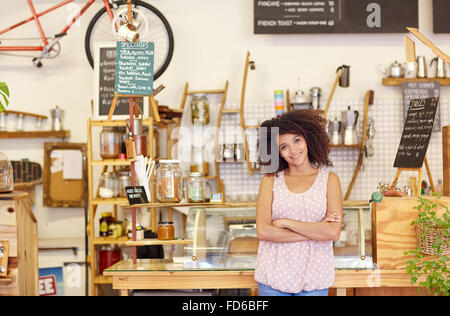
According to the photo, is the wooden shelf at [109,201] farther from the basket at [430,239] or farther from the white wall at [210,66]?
the basket at [430,239]

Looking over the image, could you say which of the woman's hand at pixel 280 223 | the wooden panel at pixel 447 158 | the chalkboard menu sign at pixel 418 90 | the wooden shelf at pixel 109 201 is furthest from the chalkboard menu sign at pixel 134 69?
the chalkboard menu sign at pixel 418 90

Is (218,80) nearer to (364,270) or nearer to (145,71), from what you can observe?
(145,71)

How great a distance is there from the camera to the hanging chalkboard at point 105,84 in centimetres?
439

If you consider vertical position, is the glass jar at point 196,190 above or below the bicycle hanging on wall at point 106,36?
below

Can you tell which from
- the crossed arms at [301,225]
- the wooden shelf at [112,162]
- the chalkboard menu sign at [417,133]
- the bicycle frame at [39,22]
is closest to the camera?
the crossed arms at [301,225]

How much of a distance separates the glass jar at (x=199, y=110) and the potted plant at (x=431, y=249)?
8.22ft

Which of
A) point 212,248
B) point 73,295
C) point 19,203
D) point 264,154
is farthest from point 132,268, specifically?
point 73,295

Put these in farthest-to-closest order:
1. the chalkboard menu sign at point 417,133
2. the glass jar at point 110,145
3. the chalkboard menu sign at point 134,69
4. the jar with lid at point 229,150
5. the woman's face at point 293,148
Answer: the jar with lid at point 229,150, the glass jar at point 110,145, the chalkboard menu sign at point 417,133, the chalkboard menu sign at point 134,69, the woman's face at point 293,148

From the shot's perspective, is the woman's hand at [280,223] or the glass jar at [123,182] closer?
the woman's hand at [280,223]

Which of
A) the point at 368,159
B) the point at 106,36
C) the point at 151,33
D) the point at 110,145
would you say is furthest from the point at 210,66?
the point at 368,159

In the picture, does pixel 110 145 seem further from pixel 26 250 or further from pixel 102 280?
pixel 26 250

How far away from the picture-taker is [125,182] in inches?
174

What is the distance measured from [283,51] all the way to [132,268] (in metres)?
2.87

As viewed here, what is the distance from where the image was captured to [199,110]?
16.1 feet
